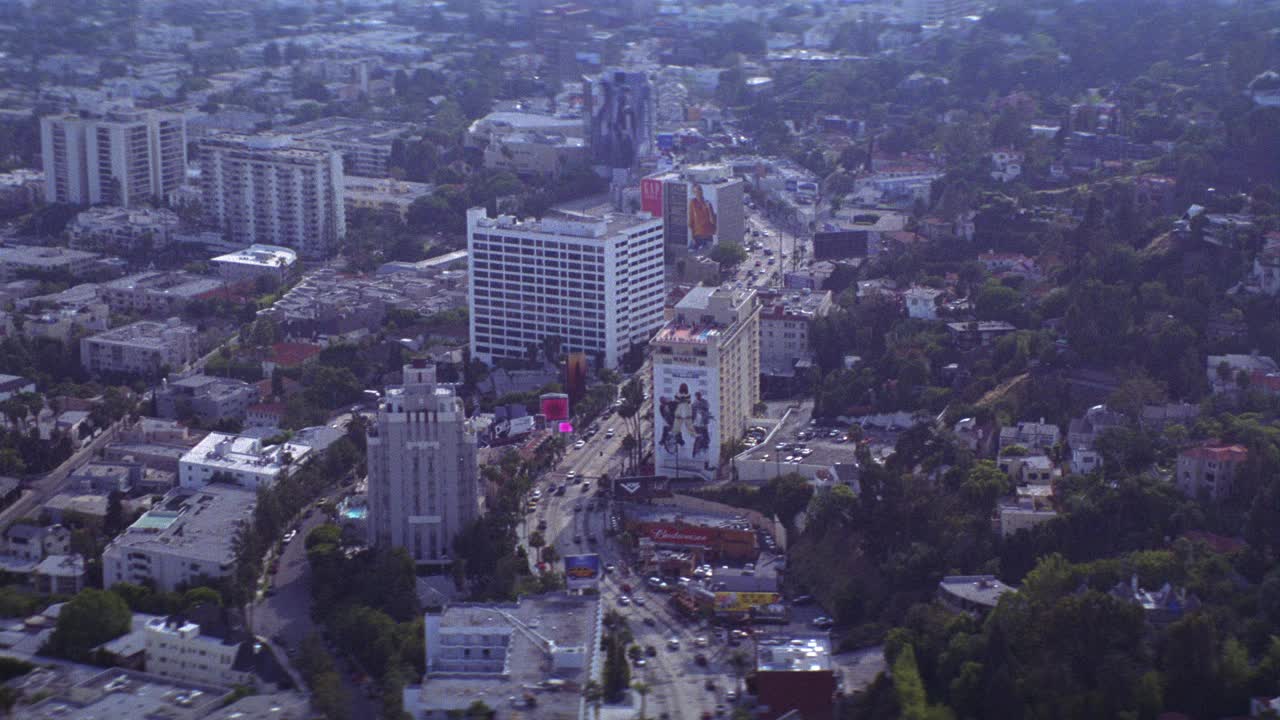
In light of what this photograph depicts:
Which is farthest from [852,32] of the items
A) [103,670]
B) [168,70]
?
[103,670]

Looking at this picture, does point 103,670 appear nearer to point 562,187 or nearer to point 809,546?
point 809,546

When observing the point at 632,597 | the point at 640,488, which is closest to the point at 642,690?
the point at 632,597

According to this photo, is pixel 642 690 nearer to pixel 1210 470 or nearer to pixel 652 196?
pixel 1210 470

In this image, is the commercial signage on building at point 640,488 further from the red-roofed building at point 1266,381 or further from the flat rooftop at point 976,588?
the red-roofed building at point 1266,381

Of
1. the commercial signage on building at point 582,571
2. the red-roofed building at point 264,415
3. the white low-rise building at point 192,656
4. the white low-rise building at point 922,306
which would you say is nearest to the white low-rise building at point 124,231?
the red-roofed building at point 264,415

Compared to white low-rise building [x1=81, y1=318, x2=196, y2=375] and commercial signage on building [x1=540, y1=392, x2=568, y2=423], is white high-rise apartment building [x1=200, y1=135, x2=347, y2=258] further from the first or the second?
commercial signage on building [x1=540, y1=392, x2=568, y2=423]
